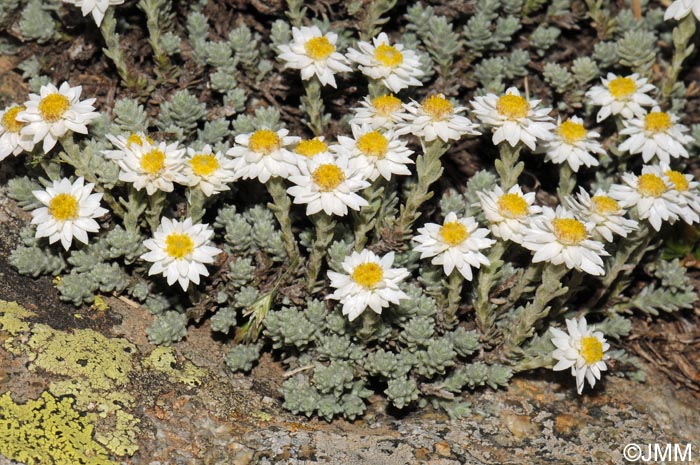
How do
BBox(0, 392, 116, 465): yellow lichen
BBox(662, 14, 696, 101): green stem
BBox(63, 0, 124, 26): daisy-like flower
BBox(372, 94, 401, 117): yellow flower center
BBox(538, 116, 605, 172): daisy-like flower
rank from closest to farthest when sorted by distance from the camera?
BBox(0, 392, 116, 465): yellow lichen < BBox(372, 94, 401, 117): yellow flower center < BBox(63, 0, 124, 26): daisy-like flower < BBox(538, 116, 605, 172): daisy-like flower < BBox(662, 14, 696, 101): green stem

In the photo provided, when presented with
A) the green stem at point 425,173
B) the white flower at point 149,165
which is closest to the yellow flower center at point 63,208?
the white flower at point 149,165

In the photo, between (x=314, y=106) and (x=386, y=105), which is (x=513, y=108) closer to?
(x=386, y=105)

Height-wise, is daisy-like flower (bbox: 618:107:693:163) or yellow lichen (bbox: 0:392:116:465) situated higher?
daisy-like flower (bbox: 618:107:693:163)

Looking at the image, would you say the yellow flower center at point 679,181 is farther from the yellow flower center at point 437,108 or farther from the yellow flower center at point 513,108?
the yellow flower center at point 437,108

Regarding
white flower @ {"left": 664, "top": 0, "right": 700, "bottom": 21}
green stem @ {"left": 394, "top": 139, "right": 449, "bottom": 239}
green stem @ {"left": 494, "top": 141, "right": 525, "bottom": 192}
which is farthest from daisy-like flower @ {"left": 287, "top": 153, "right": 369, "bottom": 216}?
white flower @ {"left": 664, "top": 0, "right": 700, "bottom": 21}

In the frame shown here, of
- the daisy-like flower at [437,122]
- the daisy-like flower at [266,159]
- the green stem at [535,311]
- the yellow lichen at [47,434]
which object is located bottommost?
the yellow lichen at [47,434]

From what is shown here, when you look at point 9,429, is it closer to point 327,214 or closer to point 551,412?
point 327,214

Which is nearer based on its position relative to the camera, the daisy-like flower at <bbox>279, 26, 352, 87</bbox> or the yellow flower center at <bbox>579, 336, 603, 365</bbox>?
the yellow flower center at <bbox>579, 336, 603, 365</bbox>

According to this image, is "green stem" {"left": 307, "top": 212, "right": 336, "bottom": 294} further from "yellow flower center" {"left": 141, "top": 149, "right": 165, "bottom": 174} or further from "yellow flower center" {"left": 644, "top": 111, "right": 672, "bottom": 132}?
"yellow flower center" {"left": 644, "top": 111, "right": 672, "bottom": 132}
